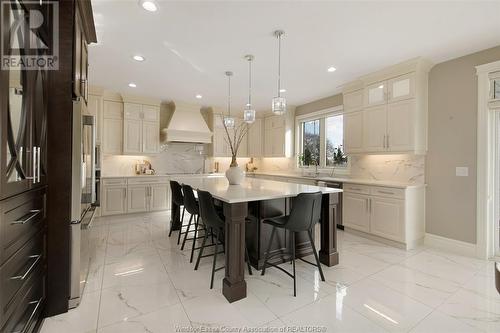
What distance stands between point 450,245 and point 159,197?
212 inches

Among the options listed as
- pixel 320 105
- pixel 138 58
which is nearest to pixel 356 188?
pixel 320 105

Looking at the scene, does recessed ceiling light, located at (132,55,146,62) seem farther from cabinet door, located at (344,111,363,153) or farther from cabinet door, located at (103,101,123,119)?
cabinet door, located at (344,111,363,153)

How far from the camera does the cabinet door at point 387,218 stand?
348cm

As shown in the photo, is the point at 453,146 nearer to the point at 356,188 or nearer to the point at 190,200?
the point at 356,188

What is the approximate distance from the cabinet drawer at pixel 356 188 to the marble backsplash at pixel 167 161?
393 cm

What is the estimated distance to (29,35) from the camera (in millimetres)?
1472

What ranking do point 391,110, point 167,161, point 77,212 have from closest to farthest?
point 77,212 → point 391,110 → point 167,161

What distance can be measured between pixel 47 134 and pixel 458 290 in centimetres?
395

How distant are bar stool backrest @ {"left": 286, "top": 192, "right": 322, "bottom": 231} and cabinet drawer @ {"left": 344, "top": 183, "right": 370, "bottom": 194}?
6.40 feet

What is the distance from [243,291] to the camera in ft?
7.27

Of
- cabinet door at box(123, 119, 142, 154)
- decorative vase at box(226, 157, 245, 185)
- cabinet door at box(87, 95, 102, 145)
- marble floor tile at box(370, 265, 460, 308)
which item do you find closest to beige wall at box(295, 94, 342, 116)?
decorative vase at box(226, 157, 245, 185)

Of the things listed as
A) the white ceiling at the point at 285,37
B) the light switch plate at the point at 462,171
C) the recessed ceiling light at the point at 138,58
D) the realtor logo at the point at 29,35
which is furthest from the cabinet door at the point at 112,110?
the light switch plate at the point at 462,171

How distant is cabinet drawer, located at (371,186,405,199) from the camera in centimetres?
347

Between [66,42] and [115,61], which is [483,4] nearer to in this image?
[66,42]
